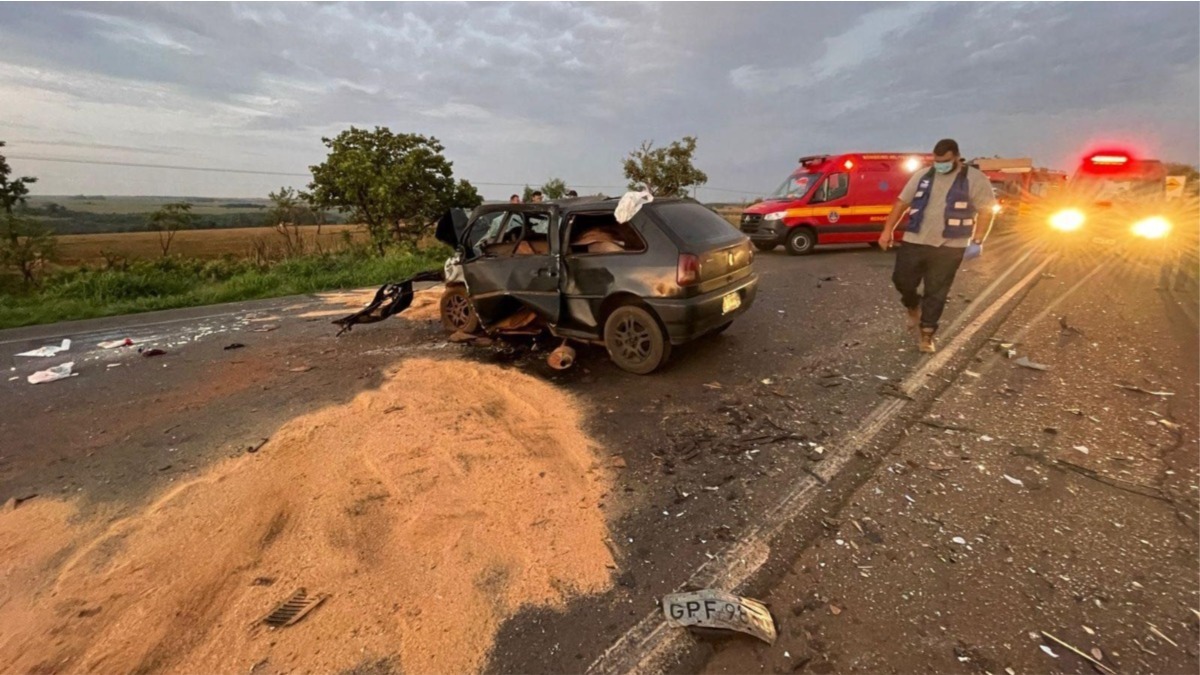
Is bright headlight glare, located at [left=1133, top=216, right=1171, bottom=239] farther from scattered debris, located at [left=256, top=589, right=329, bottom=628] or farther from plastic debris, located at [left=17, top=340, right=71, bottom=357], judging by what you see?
plastic debris, located at [left=17, top=340, right=71, bottom=357]

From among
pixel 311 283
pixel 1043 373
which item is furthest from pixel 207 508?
pixel 311 283

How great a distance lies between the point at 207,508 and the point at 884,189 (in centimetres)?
1346

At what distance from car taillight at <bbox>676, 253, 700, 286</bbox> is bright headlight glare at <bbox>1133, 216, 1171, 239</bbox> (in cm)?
1140

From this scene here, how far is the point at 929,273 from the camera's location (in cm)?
491

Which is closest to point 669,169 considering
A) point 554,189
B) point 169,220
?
point 554,189

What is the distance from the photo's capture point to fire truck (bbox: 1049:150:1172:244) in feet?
35.0

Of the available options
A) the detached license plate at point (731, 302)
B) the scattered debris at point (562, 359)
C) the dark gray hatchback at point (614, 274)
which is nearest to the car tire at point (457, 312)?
the dark gray hatchback at point (614, 274)

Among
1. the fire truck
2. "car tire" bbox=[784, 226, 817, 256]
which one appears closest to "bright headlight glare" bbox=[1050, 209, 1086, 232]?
the fire truck

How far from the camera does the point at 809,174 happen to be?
12570 millimetres

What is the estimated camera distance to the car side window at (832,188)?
39.3 ft

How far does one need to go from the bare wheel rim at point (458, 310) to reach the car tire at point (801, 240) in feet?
29.3

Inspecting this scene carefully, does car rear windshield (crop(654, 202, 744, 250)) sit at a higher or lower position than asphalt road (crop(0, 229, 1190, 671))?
higher

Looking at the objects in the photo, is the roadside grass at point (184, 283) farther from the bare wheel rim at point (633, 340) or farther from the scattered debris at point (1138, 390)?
the scattered debris at point (1138, 390)

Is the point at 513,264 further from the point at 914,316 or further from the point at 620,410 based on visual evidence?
the point at 914,316
